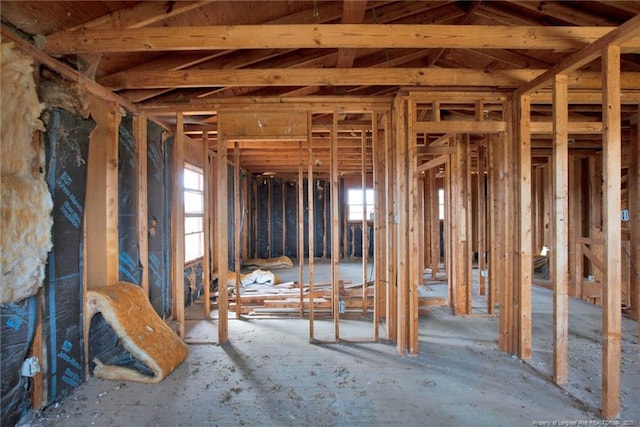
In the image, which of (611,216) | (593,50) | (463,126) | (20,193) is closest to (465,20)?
(463,126)

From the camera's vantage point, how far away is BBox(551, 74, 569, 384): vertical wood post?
2592 millimetres

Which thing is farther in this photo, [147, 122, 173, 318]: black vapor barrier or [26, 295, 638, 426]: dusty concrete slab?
[147, 122, 173, 318]: black vapor barrier

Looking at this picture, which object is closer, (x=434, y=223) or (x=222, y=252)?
(x=222, y=252)

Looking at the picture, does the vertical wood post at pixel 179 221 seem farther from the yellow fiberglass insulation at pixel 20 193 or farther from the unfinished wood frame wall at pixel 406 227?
the unfinished wood frame wall at pixel 406 227

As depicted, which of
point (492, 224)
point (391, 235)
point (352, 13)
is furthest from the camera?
point (492, 224)

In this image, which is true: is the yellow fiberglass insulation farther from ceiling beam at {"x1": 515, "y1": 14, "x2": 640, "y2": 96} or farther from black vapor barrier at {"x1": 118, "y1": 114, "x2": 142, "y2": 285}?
ceiling beam at {"x1": 515, "y1": 14, "x2": 640, "y2": 96}

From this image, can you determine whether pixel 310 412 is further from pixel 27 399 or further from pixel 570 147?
pixel 570 147

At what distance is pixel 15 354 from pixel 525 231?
411cm

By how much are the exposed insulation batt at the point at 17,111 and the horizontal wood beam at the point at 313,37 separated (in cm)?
32

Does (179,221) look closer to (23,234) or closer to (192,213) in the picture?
(23,234)

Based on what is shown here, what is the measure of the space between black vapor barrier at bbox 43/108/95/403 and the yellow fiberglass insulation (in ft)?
0.50

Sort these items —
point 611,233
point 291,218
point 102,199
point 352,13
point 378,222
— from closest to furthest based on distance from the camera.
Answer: point 611,233, point 352,13, point 102,199, point 378,222, point 291,218

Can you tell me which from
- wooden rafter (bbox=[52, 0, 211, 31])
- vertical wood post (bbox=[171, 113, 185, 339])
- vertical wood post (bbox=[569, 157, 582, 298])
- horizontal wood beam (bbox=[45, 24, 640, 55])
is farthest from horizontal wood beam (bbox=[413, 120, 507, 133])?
vertical wood post (bbox=[569, 157, 582, 298])

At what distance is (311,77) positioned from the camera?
2986 millimetres
